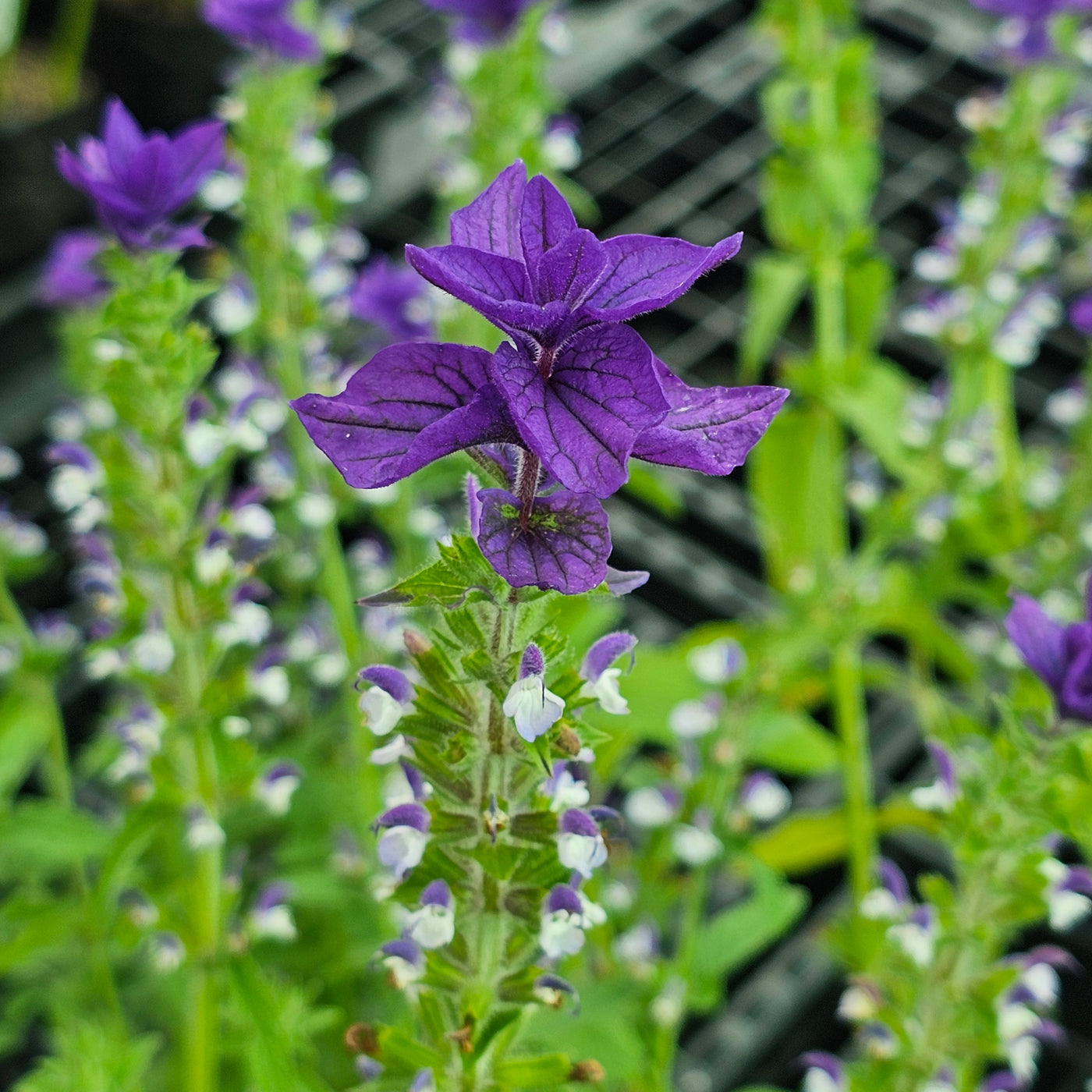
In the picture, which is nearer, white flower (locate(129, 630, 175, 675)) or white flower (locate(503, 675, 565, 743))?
white flower (locate(503, 675, 565, 743))

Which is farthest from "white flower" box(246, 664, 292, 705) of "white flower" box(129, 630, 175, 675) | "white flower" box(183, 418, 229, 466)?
"white flower" box(183, 418, 229, 466)

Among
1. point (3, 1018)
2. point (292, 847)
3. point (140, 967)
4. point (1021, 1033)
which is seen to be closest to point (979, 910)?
point (1021, 1033)

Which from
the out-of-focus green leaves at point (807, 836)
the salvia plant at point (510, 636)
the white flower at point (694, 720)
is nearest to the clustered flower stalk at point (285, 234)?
the salvia plant at point (510, 636)

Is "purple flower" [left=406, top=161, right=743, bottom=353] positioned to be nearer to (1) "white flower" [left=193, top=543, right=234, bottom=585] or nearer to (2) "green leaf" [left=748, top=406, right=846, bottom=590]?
(1) "white flower" [left=193, top=543, right=234, bottom=585]

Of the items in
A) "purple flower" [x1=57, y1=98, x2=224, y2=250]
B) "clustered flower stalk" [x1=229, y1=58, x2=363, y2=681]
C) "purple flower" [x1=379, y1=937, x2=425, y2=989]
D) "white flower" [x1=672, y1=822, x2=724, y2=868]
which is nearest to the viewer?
"purple flower" [x1=379, y1=937, x2=425, y2=989]

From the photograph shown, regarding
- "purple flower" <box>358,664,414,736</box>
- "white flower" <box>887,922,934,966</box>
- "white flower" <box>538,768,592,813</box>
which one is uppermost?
"purple flower" <box>358,664,414,736</box>

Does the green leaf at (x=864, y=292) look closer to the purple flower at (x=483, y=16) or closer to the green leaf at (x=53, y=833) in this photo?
the purple flower at (x=483, y=16)
